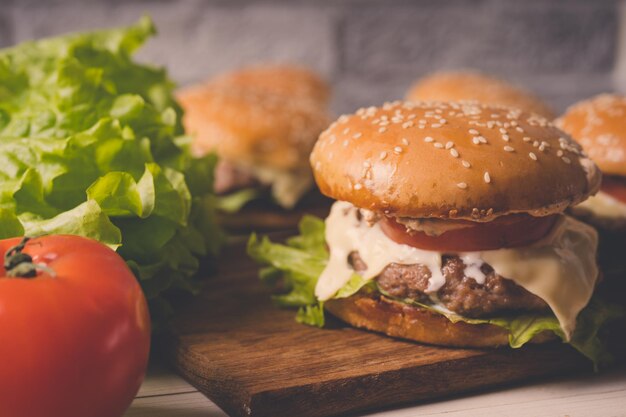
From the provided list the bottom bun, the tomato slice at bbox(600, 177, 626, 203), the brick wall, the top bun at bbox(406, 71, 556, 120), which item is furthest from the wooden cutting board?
the brick wall

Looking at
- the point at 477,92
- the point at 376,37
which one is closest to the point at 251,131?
the point at 477,92

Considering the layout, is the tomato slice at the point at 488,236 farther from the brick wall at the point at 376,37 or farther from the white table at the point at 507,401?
the brick wall at the point at 376,37

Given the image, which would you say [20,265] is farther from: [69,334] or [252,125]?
[252,125]

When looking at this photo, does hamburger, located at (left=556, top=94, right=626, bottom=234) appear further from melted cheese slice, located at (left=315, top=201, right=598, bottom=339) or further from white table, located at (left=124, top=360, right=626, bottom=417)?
white table, located at (left=124, top=360, right=626, bottom=417)

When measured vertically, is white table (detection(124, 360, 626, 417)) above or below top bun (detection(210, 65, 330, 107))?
above

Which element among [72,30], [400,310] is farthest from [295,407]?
[72,30]

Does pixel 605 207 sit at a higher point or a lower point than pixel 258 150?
higher

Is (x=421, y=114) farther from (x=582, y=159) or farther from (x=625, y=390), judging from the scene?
(x=625, y=390)

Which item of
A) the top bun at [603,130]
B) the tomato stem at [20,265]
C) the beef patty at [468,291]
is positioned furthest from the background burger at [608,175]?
the tomato stem at [20,265]
